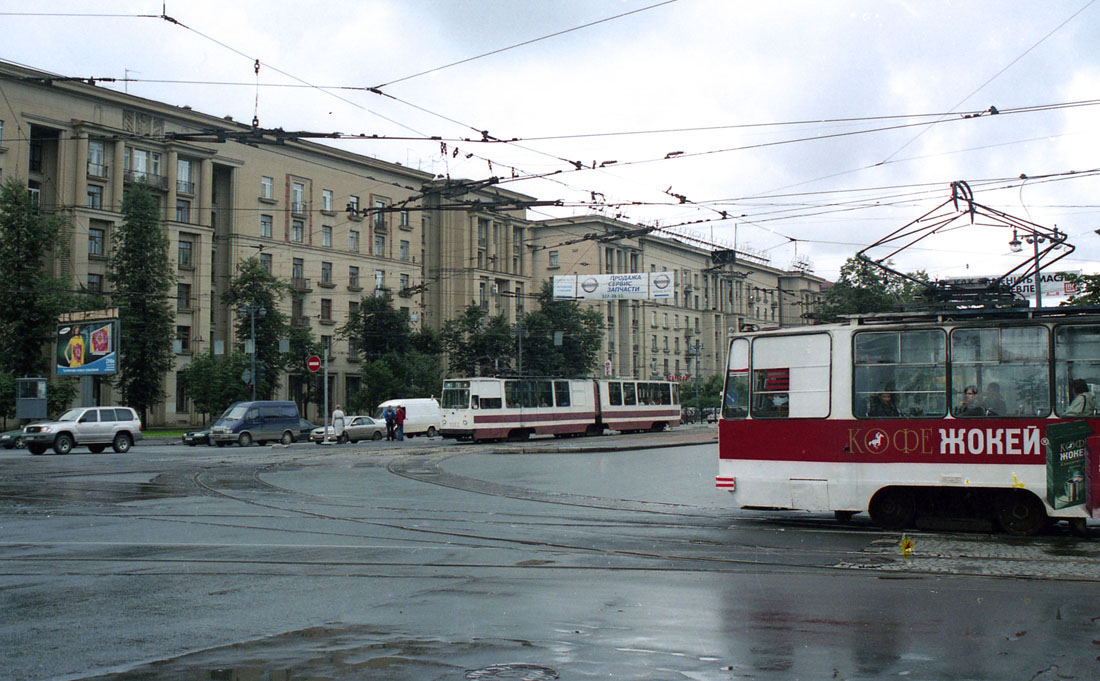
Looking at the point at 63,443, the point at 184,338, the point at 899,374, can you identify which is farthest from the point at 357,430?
the point at 899,374

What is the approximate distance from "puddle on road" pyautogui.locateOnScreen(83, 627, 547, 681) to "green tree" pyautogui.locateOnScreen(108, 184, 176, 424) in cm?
5346

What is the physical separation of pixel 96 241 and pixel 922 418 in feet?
184

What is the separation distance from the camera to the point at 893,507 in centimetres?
1348

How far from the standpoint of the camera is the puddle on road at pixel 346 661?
18.5ft

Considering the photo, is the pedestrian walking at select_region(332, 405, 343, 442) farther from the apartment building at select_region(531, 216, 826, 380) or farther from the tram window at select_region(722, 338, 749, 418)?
the apartment building at select_region(531, 216, 826, 380)

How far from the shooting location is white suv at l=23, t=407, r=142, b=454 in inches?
1283

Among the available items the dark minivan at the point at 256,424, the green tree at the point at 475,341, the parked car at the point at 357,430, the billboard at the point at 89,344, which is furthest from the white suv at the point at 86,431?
the green tree at the point at 475,341

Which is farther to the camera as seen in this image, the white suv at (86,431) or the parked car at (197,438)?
the parked car at (197,438)

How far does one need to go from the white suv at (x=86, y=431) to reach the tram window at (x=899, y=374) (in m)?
28.0

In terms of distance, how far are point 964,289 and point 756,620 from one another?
38.4 feet

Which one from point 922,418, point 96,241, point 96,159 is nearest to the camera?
point 922,418

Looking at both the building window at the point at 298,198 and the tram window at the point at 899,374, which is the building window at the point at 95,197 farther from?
the tram window at the point at 899,374

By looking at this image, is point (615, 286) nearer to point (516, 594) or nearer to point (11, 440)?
point (11, 440)

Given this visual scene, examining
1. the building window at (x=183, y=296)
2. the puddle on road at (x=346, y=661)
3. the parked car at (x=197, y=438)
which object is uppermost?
the building window at (x=183, y=296)
